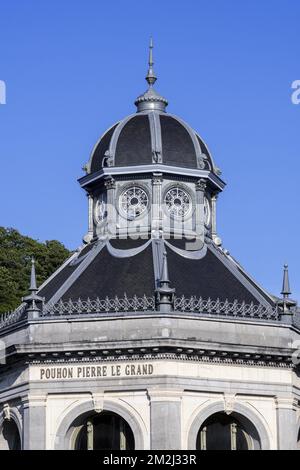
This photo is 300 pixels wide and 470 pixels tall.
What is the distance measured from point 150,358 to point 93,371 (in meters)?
2.34

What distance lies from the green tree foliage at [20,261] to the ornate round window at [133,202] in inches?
932

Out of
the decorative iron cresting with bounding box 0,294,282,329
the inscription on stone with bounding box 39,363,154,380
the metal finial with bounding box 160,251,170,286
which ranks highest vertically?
the metal finial with bounding box 160,251,170,286

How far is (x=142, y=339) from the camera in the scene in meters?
61.4

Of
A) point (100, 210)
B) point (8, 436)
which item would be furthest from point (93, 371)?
point (100, 210)

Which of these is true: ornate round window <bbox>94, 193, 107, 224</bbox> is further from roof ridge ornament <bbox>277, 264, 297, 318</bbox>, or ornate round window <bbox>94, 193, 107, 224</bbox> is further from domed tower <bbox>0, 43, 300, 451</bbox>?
roof ridge ornament <bbox>277, 264, 297, 318</bbox>

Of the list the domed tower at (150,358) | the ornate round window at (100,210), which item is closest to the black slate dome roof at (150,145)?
the ornate round window at (100,210)

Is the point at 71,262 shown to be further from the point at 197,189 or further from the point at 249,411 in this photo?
the point at 249,411

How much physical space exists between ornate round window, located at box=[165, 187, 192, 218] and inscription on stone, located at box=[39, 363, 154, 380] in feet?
29.5

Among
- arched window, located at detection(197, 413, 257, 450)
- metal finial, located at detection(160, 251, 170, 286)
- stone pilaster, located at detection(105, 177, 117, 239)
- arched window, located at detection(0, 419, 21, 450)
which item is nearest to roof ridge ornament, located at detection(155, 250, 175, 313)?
metal finial, located at detection(160, 251, 170, 286)

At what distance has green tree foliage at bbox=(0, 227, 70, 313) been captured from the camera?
92.5 m

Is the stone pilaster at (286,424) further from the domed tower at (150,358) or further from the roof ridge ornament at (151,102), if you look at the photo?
the roof ridge ornament at (151,102)

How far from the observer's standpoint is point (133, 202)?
6850cm

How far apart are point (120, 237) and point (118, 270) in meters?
2.73
